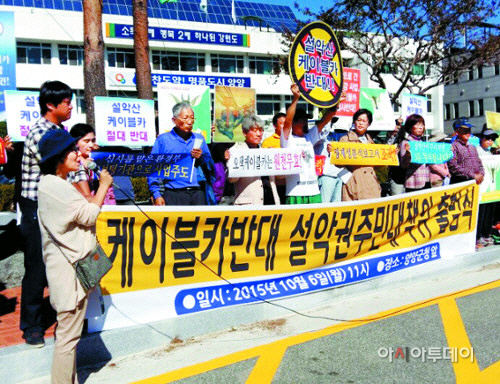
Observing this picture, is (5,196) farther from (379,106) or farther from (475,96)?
(475,96)

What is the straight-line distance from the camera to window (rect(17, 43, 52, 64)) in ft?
132

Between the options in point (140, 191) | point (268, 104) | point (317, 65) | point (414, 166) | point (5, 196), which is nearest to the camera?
point (317, 65)

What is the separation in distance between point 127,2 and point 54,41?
755 centimetres

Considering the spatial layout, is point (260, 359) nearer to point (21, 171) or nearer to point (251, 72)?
point (21, 171)

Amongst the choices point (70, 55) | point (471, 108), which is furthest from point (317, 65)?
point (471, 108)

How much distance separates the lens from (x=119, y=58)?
140 feet

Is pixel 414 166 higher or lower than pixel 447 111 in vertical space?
lower

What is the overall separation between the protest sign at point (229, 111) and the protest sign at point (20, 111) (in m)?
2.74

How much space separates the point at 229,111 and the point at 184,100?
33.4 inches

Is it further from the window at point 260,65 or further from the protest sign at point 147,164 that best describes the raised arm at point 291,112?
the window at point 260,65

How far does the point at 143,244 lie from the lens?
14.6ft

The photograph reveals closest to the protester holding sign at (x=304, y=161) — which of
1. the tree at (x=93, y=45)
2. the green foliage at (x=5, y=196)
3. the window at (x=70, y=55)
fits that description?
the tree at (x=93, y=45)

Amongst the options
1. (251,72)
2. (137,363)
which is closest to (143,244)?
(137,363)

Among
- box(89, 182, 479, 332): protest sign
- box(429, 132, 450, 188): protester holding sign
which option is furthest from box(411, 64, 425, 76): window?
box(89, 182, 479, 332): protest sign
